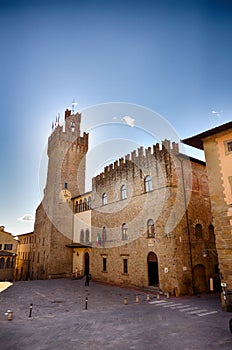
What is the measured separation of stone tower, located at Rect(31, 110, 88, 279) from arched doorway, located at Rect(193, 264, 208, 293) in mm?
18612

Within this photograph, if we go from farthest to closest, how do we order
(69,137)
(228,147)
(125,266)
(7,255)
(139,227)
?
(69,137), (7,255), (125,266), (139,227), (228,147)

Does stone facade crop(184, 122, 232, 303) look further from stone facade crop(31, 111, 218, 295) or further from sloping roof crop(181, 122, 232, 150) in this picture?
stone facade crop(31, 111, 218, 295)

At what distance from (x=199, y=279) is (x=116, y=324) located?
10.7m

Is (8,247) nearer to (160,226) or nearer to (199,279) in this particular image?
(160,226)

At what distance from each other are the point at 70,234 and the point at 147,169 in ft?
55.6

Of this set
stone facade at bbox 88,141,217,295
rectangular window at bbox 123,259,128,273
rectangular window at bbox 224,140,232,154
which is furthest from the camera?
rectangular window at bbox 123,259,128,273

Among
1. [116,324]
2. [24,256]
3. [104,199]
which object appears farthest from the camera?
A: [24,256]

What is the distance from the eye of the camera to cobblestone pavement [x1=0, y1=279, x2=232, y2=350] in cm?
801

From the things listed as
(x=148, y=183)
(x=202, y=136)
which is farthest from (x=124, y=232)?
(x=202, y=136)

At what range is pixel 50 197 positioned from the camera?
3416 centimetres

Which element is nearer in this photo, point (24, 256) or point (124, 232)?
point (124, 232)

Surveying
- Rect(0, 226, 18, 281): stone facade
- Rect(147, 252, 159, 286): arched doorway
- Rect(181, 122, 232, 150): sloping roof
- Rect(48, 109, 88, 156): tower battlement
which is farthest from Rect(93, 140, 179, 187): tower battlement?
Rect(0, 226, 18, 281): stone facade

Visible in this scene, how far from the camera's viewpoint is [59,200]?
33594mm

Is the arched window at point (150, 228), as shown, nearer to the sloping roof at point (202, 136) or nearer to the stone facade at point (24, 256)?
the sloping roof at point (202, 136)
